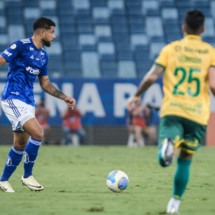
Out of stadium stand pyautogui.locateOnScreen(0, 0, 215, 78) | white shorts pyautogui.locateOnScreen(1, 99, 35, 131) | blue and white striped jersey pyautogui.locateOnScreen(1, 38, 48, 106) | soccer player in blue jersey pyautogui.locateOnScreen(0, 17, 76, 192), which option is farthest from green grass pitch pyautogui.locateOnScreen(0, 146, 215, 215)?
stadium stand pyautogui.locateOnScreen(0, 0, 215, 78)

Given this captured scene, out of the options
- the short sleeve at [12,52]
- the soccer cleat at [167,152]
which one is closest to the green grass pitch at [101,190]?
the soccer cleat at [167,152]

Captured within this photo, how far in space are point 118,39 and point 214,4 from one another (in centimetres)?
→ 432

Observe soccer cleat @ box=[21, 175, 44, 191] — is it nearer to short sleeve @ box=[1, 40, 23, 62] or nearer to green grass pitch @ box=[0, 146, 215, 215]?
green grass pitch @ box=[0, 146, 215, 215]

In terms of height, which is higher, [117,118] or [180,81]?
[180,81]

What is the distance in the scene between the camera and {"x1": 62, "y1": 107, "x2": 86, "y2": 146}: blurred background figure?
24750 mm

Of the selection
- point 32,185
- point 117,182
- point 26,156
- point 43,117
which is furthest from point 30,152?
point 43,117

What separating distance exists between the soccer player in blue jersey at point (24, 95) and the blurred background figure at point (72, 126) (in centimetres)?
1430

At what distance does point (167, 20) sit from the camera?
2855 cm

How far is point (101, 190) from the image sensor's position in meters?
10.5

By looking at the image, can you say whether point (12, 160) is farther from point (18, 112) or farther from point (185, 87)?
point (185, 87)

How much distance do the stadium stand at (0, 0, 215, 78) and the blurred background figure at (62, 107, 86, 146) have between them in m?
1.31

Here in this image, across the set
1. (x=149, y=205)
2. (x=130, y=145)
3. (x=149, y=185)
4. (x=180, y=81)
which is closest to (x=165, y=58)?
(x=180, y=81)

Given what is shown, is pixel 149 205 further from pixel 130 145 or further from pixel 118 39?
pixel 118 39

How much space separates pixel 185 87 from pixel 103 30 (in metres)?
20.2
